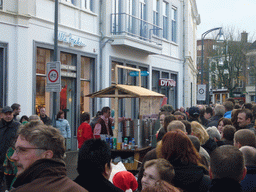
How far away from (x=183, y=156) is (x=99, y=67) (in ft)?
46.6

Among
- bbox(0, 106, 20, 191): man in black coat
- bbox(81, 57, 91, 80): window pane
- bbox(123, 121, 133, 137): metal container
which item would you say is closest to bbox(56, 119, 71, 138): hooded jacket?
bbox(123, 121, 133, 137): metal container

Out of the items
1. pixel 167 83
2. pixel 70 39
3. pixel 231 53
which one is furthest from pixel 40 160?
pixel 231 53

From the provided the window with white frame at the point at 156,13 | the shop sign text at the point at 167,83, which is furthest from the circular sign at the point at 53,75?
the shop sign text at the point at 167,83

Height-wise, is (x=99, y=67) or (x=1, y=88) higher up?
(x=99, y=67)

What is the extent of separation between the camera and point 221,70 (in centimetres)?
4484

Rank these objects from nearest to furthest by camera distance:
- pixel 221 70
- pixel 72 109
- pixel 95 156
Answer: pixel 95 156
pixel 72 109
pixel 221 70

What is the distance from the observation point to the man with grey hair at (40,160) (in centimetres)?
237

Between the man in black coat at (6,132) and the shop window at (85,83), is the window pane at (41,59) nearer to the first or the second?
the shop window at (85,83)

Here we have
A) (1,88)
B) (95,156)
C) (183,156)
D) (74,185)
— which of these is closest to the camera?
(74,185)

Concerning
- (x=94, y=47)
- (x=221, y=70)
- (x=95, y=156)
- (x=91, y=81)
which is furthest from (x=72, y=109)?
(x=221, y=70)

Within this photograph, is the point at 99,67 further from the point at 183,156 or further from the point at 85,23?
the point at 183,156

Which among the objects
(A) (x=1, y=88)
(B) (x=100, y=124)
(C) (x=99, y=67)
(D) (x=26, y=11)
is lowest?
(B) (x=100, y=124)

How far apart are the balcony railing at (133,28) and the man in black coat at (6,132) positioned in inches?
457

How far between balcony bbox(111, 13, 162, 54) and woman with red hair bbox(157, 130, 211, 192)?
47.7 ft
